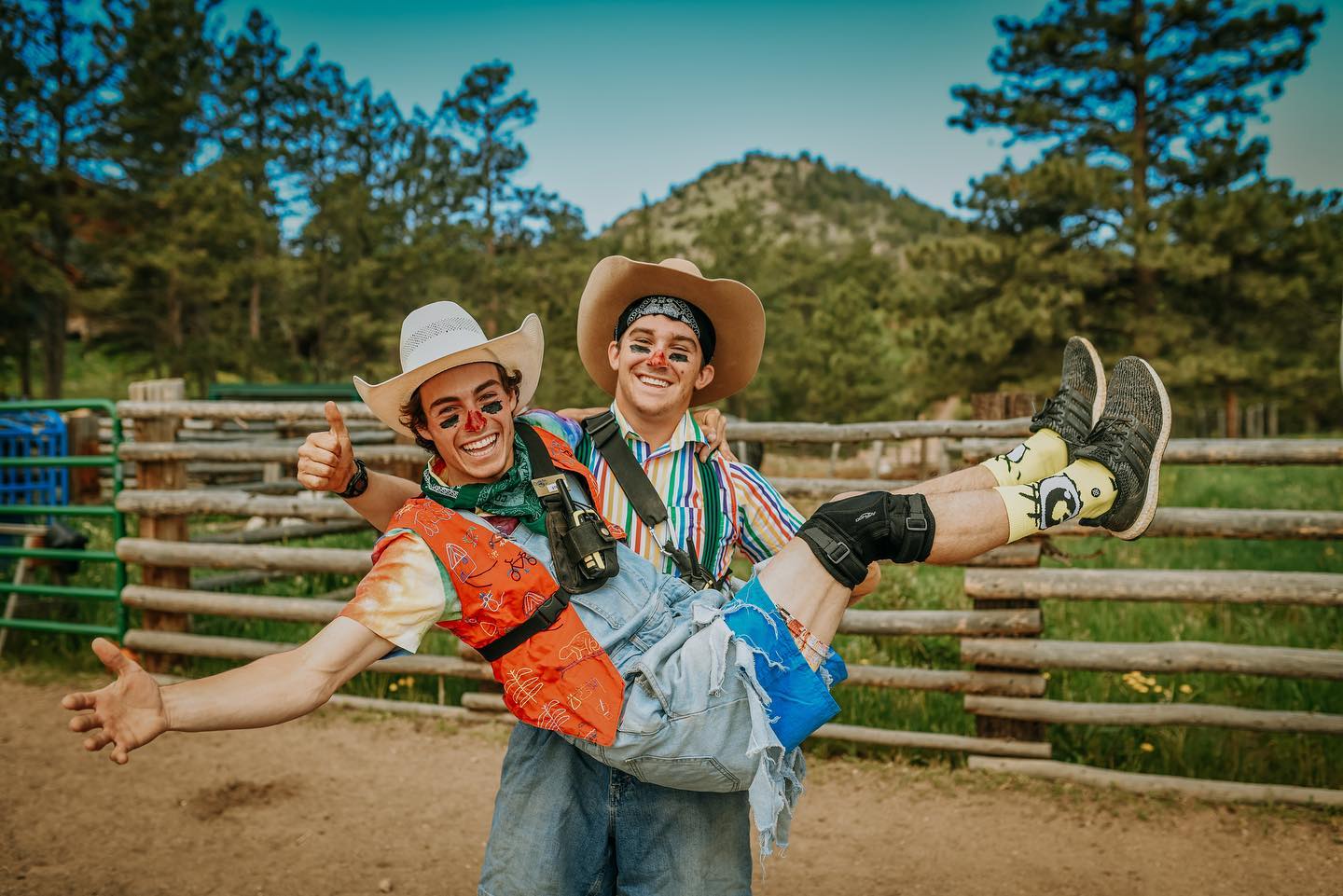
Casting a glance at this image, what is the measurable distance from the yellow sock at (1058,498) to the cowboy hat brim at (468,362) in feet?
4.01

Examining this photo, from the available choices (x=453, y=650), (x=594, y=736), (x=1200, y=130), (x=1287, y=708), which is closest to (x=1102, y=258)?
(x=1200, y=130)

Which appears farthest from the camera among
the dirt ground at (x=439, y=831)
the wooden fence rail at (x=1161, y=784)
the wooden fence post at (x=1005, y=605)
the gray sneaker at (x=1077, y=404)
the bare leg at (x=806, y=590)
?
the wooden fence post at (x=1005, y=605)

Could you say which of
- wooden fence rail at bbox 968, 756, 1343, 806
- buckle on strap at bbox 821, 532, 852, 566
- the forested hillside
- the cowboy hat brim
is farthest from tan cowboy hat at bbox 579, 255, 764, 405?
the forested hillside

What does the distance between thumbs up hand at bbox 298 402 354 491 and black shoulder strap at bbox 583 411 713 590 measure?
0.62 metres

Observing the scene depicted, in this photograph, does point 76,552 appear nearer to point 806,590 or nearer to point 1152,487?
point 806,590

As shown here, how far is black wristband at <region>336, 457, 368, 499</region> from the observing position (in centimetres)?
226

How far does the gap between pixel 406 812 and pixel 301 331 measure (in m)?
29.0

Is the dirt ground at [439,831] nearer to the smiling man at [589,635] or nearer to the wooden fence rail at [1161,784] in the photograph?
the wooden fence rail at [1161,784]

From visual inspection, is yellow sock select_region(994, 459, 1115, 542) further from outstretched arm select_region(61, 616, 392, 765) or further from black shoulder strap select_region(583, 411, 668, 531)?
outstretched arm select_region(61, 616, 392, 765)

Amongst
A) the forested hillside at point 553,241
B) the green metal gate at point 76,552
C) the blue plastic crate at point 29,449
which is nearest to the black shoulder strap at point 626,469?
the green metal gate at point 76,552

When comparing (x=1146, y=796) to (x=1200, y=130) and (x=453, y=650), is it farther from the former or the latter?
(x=1200, y=130)

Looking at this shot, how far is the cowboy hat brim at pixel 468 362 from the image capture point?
2.19m

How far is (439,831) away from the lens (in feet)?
13.6

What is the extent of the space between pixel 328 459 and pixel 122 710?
73 centimetres
